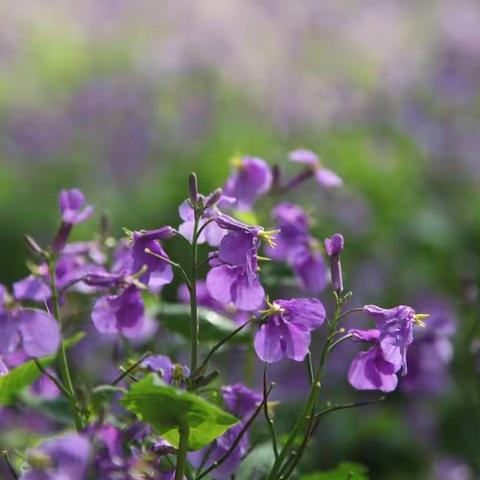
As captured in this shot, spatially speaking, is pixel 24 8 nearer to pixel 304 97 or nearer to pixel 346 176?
pixel 304 97

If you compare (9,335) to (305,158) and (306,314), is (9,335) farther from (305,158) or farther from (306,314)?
(305,158)

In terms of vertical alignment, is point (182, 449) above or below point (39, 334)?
below

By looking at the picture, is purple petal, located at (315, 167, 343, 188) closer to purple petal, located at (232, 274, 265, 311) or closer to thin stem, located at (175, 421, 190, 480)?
purple petal, located at (232, 274, 265, 311)

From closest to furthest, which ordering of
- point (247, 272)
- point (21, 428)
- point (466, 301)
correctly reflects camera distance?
point (247, 272) < point (21, 428) < point (466, 301)

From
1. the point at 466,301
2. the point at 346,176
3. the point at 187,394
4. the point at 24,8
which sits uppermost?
the point at 187,394

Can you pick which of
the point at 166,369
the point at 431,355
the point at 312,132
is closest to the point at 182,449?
the point at 166,369

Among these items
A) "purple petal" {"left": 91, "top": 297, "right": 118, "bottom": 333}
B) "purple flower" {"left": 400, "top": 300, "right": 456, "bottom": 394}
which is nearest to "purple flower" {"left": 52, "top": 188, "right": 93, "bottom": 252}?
"purple petal" {"left": 91, "top": 297, "right": 118, "bottom": 333}

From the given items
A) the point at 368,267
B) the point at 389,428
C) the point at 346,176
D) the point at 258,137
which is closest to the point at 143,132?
the point at 258,137
